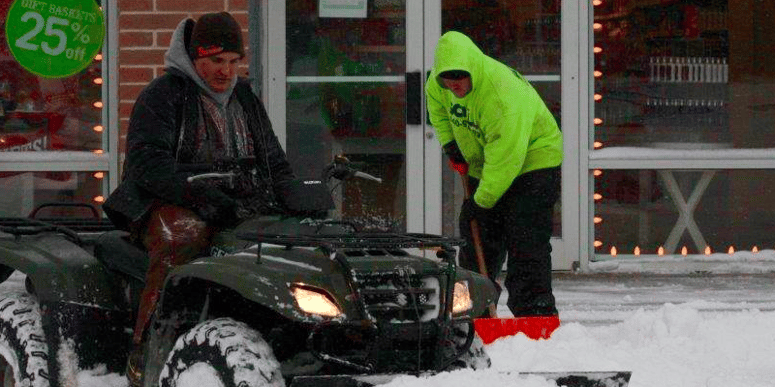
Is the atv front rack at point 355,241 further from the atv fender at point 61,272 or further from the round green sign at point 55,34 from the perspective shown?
the round green sign at point 55,34

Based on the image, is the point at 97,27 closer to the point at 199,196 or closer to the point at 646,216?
the point at 646,216

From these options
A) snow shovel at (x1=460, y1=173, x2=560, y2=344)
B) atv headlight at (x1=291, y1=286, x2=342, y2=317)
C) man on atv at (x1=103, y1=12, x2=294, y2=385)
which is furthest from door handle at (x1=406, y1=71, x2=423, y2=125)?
atv headlight at (x1=291, y1=286, x2=342, y2=317)

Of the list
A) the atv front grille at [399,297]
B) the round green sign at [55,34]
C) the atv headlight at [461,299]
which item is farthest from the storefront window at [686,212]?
the atv front grille at [399,297]

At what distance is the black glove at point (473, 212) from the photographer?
8.25 m

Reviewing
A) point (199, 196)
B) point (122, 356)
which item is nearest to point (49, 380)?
point (122, 356)

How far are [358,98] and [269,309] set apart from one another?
605cm

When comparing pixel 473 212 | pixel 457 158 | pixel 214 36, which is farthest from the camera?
pixel 457 158

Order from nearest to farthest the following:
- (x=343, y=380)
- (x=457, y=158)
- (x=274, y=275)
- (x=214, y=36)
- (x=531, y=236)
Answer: (x=343, y=380), (x=274, y=275), (x=214, y=36), (x=531, y=236), (x=457, y=158)

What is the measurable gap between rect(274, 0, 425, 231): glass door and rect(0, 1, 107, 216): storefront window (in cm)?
125

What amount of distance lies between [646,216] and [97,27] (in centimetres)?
413

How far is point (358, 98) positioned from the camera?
11000 millimetres

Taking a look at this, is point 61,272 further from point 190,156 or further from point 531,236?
point 531,236

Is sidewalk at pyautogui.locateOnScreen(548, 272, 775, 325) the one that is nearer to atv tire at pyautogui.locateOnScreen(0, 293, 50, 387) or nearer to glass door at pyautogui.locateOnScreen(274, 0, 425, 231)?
glass door at pyautogui.locateOnScreen(274, 0, 425, 231)

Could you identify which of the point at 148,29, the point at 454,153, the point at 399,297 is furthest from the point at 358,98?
the point at 399,297
